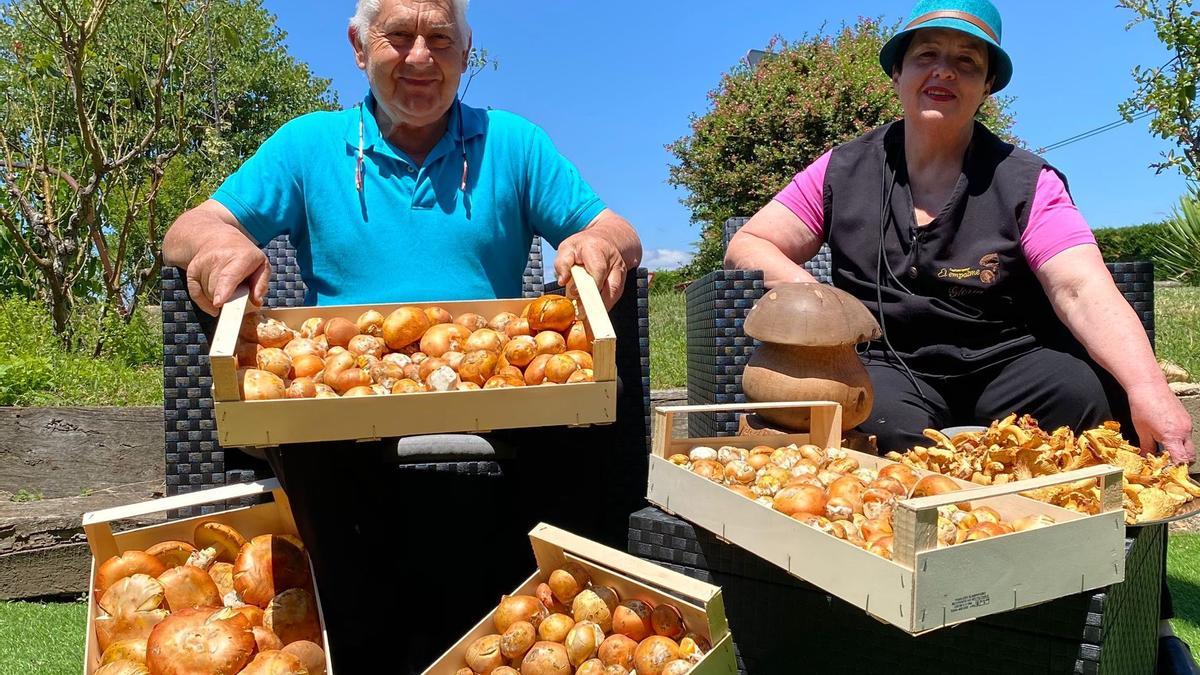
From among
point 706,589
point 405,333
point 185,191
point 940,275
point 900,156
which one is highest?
point 185,191

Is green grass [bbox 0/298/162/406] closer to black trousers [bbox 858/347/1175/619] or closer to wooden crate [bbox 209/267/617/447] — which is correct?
wooden crate [bbox 209/267/617/447]

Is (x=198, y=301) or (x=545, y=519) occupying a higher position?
(x=198, y=301)

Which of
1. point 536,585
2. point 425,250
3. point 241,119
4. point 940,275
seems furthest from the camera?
point 241,119

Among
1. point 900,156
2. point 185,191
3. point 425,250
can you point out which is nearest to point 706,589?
point 425,250

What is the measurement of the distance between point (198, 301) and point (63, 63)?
15.5 feet

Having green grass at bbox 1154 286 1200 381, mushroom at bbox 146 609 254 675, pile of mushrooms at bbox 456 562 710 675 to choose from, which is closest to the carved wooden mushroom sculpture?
pile of mushrooms at bbox 456 562 710 675

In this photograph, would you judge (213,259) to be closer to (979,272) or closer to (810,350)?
(810,350)

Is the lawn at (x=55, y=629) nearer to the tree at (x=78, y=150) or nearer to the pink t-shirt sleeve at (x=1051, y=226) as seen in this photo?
the pink t-shirt sleeve at (x=1051, y=226)

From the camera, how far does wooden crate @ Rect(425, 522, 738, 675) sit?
1221mm

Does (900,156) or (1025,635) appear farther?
(900,156)

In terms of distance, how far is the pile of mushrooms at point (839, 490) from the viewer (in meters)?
1.26

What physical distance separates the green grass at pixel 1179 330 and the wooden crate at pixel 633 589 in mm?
3377

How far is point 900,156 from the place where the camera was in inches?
89.5

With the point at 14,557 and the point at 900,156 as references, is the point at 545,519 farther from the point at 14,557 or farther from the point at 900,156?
the point at 14,557
